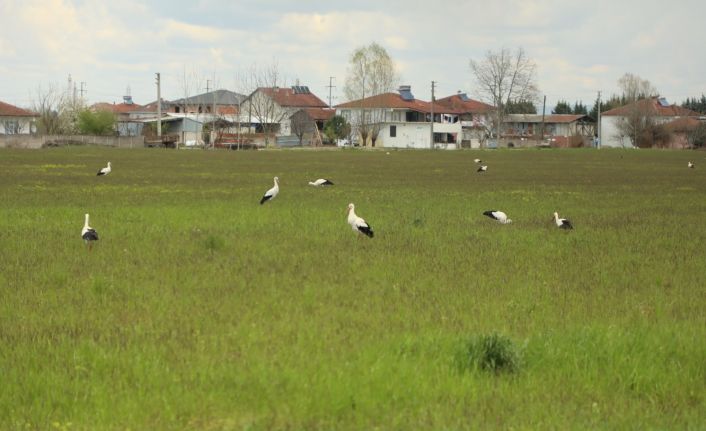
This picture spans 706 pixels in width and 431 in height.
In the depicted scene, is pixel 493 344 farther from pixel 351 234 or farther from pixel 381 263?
pixel 351 234

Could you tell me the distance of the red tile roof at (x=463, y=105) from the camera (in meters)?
166

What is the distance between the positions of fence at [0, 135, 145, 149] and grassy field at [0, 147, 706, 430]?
7641cm

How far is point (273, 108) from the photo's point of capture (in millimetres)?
152250

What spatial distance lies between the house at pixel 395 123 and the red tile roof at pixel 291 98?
34.3ft

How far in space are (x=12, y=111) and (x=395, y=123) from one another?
55441mm

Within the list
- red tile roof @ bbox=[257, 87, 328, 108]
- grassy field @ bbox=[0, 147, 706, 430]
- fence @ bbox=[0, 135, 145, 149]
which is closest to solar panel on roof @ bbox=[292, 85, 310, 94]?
red tile roof @ bbox=[257, 87, 328, 108]

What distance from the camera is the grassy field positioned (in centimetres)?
789

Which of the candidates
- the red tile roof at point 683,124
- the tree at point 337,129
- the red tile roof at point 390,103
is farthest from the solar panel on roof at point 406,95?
the red tile roof at point 683,124

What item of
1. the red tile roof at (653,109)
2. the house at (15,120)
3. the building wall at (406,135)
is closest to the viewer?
the house at (15,120)

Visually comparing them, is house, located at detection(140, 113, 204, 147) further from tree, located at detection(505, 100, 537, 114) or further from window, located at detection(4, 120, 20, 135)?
tree, located at detection(505, 100, 537, 114)

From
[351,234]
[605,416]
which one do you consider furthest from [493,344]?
[351,234]

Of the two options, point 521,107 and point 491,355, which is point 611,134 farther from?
point 491,355

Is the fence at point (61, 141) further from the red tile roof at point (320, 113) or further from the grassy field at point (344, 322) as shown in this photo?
the grassy field at point (344, 322)

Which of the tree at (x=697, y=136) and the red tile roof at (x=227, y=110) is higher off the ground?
the red tile roof at (x=227, y=110)
